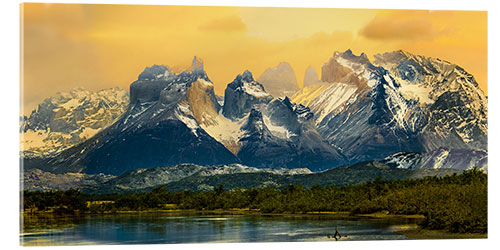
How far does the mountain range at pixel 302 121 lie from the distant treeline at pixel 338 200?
2.31 meters

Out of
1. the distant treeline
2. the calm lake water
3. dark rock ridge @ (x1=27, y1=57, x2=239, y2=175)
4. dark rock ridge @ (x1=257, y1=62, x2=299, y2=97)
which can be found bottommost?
the calm lake water

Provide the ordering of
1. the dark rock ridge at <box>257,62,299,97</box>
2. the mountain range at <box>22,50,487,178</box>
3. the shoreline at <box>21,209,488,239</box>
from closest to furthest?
1. the shoreline at <box>21,209,488,239</box>
2. the dark rock ridge at <box>257,62,299,97</box>
3. the mountain range at <box>22,50,487,178</box>

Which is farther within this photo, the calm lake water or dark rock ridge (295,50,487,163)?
dark rock ridge (295,50,487,163)

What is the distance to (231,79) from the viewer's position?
138 feet

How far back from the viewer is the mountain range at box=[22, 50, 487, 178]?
44000 millimetres

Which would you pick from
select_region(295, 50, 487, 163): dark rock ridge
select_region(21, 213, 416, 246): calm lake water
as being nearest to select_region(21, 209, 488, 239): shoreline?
select_region(21, 213, 416, 246): calm lake water

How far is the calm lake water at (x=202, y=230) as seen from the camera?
29.6 m

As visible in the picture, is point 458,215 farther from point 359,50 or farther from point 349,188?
point 349,188

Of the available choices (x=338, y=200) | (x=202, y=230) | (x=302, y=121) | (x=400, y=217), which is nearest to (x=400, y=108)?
(x=302, y=121)

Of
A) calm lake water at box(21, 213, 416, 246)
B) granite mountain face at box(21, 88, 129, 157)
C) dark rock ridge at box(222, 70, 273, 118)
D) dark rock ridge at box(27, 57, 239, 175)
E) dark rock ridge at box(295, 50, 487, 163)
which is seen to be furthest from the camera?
dark rock ridge at box(27, 57, 239, 175)

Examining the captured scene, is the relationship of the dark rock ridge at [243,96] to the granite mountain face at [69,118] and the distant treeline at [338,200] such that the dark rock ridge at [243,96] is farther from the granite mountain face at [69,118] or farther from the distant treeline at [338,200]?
the granite mountain face at [69,118]

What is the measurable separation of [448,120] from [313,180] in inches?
442

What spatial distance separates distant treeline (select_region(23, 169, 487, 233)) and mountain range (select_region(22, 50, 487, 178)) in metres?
2.31

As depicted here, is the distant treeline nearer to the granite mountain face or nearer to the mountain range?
the mountain range
